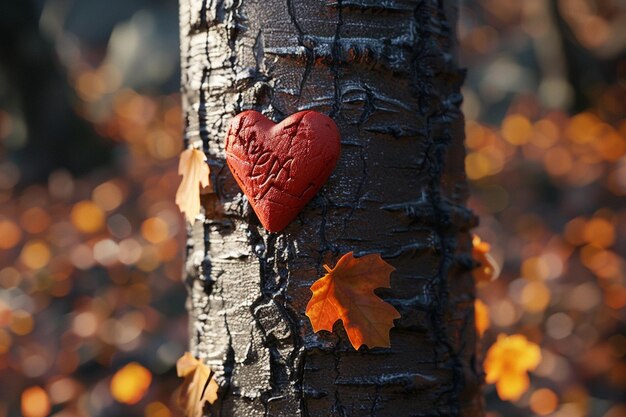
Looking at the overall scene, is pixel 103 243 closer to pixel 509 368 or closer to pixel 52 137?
pixel 52 137

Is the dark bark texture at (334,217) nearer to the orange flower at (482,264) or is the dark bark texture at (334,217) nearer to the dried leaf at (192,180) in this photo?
the dried leaf at (192,180)

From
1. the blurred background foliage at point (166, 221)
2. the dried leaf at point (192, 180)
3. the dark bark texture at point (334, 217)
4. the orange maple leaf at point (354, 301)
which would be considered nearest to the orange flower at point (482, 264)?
the dark bark texture at point (334, 217)

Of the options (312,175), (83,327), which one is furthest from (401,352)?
(83,327)

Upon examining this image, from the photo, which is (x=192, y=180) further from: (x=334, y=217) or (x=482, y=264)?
(x=482, y=264)

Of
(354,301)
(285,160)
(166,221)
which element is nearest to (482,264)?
(354,301)

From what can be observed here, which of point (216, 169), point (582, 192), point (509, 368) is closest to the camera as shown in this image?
point (216, 169)

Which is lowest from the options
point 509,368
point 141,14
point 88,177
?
point 509,368

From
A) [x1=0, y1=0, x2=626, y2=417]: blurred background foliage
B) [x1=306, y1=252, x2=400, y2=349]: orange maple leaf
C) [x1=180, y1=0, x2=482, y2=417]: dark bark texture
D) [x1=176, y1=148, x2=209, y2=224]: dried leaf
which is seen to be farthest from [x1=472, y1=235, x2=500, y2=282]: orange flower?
[x1=0, y1=0, x2=626, y2=417]: blurred background foliage
